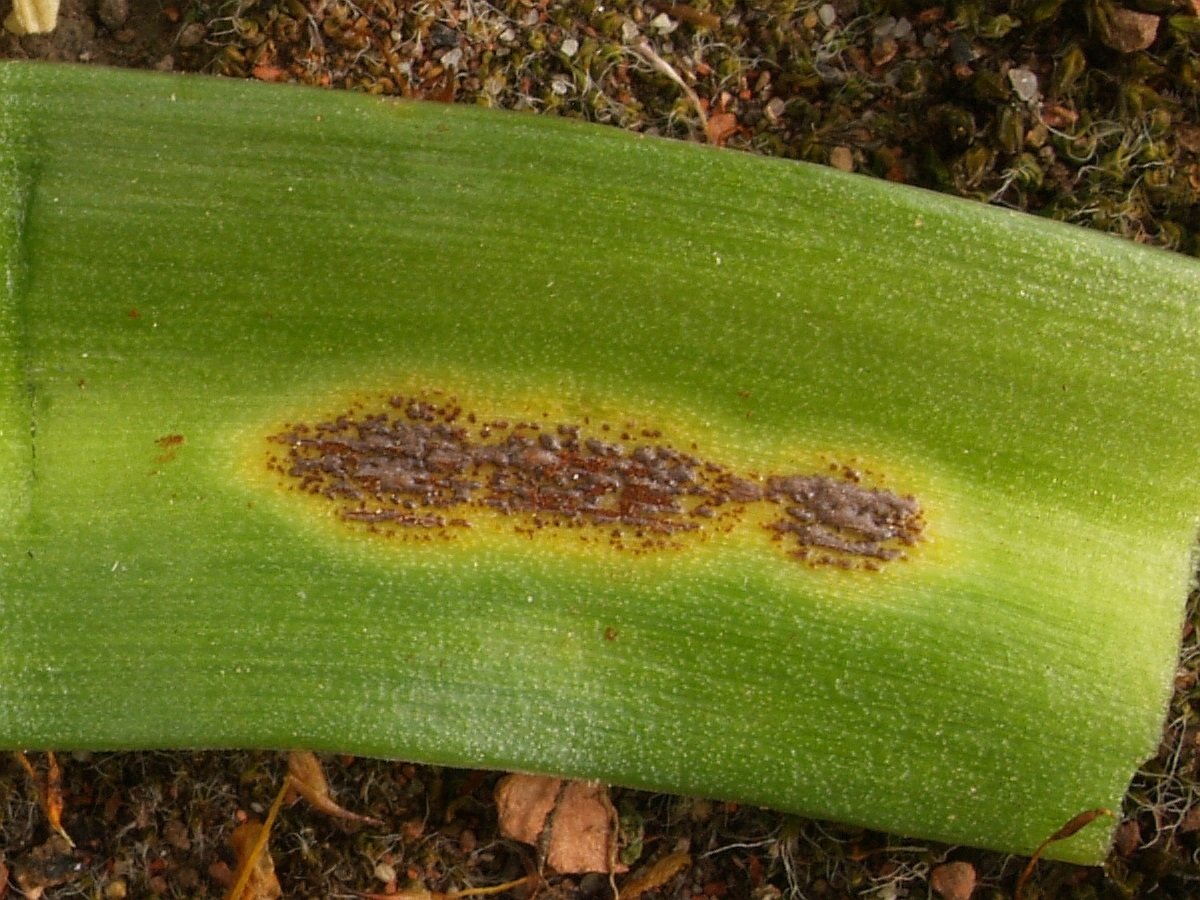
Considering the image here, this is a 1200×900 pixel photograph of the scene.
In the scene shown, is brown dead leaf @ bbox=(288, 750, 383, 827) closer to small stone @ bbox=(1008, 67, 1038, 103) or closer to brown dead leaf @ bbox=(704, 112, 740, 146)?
brown dead leaf @ bbox=(704, 112, 740, 146)

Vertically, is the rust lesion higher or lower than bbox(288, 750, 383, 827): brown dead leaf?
higher

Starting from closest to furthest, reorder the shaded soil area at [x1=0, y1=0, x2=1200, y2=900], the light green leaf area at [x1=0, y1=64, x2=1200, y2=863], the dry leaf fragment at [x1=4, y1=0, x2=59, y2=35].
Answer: the light green leaf area at [x1=0, y1=64, x2=1200, y2=863] → the dry leaf fragment at [x1=4, y1=0, x2=59, y2=35] → the shaded soil area at [x1=0, y1=0, x2=1200, y2=900]

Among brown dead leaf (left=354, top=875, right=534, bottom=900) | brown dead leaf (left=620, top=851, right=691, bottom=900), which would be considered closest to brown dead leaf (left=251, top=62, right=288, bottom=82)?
brown dead leaf (left=354, top=875, right=534, bottom=900)

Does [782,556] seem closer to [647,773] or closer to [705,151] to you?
[647,773]

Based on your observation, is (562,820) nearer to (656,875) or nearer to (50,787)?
(656,875)

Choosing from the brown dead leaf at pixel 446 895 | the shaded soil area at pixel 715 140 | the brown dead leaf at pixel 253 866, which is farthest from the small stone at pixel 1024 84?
the brown dead leaf at pixel 253 866

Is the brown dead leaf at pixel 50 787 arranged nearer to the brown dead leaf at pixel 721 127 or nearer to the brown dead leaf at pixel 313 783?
the brown dead leaf at pixel 313 783

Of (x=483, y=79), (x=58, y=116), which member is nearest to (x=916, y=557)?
(x=483, y=79)
